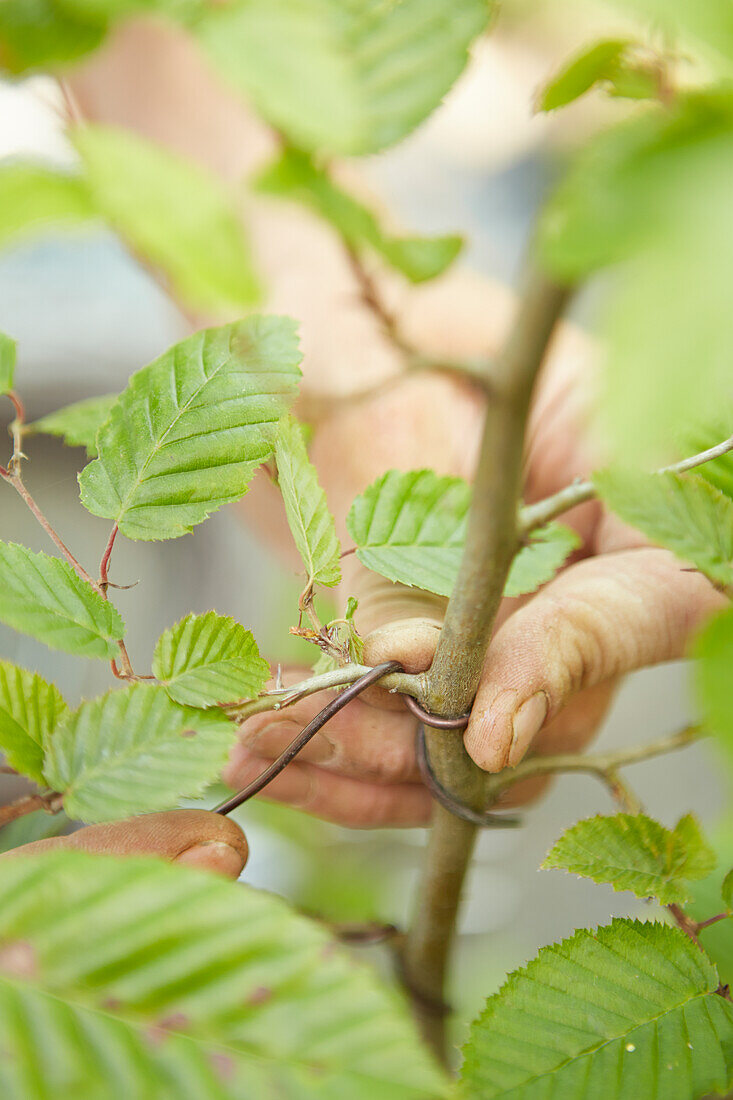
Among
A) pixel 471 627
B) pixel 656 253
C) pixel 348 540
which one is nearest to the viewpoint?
pixel 656 253

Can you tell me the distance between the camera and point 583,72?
199 millimetres

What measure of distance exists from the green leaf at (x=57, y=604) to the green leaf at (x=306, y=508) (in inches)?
3.2

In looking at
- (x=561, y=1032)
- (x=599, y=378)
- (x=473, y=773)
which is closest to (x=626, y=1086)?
(x=561, y=1032)

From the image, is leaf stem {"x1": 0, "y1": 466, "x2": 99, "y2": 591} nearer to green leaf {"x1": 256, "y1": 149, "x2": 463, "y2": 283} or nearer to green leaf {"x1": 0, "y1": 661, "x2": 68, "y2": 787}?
green leaf {"x1": 0, "y1": 661, "x2": 68, "y2": 787}

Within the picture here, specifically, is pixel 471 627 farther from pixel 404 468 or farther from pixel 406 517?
pixel 404 468

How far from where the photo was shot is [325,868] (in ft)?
2.47

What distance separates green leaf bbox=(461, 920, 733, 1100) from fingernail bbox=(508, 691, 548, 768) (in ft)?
0.25

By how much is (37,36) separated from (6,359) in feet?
0.53

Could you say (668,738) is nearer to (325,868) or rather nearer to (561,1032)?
(561,1032)

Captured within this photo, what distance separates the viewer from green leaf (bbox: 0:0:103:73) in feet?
0.59

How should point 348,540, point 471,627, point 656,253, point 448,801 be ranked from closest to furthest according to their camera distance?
point 656,253, point 471,627, point 448,801, point 348,540

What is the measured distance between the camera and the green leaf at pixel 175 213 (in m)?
0.14

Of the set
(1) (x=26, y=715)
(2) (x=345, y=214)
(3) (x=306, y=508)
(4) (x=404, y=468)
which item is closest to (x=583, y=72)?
(2) (x=345, y=214)

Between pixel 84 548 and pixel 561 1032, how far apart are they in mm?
358
